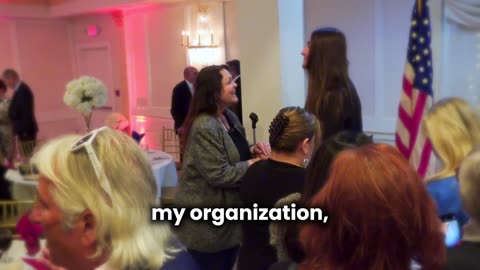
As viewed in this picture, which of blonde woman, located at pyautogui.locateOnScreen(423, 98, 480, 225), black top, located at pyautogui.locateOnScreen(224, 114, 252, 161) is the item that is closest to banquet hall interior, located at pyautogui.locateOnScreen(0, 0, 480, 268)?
black top, located at pyautogui.locateOnScreen(224, 114, 252, 161)

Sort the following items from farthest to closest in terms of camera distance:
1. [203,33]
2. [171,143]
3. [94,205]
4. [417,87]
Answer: [171,143] → [203,33] → [417,87] → [94,205]

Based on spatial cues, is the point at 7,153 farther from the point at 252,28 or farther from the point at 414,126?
the point at 414,126

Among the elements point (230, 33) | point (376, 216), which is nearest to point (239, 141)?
point (376, 216)

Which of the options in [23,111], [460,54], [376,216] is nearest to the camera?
[376,216]

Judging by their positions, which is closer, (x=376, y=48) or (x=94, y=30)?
(x=376, y=48)

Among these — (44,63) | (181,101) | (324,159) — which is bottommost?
(181,101)

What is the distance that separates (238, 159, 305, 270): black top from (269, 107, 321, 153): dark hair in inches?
2.9

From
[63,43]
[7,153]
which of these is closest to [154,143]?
[63,43]

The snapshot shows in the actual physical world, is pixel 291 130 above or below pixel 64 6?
below

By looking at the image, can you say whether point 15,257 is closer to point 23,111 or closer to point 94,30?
point 23,111

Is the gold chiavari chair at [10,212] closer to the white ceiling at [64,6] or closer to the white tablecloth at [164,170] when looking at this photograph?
the white tablecloth at [164,170]

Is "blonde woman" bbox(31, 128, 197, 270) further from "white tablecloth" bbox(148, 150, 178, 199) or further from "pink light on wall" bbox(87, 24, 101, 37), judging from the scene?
"pink light on wall" bbox(87, 24, 101, 37)

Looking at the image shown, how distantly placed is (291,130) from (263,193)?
27 cm

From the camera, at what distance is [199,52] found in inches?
279
